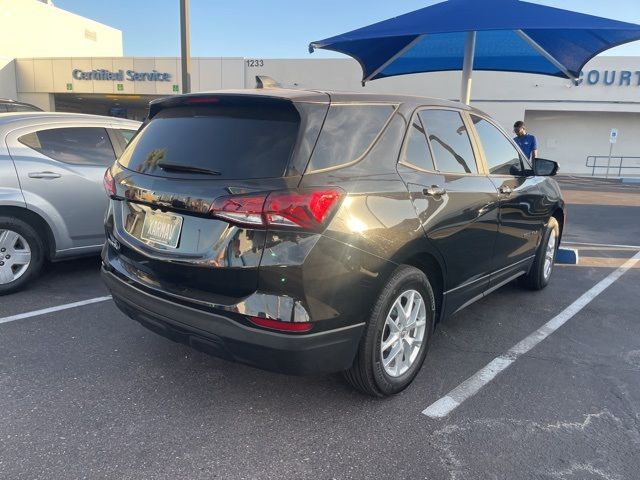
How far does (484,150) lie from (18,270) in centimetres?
434

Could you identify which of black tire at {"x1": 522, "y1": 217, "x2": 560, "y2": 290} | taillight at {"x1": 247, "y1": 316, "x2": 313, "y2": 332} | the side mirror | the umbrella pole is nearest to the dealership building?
the umbrella pole

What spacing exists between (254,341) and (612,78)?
1226 inches

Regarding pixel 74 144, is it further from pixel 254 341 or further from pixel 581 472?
pixel 581 472

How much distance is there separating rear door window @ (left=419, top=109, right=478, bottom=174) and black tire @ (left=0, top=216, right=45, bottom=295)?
3.73 m

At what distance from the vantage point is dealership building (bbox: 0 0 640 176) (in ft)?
90.3

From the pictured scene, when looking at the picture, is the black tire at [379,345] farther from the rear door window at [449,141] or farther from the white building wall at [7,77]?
the white building wall at [7,77]

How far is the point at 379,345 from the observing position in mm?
2812

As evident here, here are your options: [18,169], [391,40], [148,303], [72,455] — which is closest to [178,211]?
[148,303]

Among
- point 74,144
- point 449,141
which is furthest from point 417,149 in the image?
point 74,144

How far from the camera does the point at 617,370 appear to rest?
354cm

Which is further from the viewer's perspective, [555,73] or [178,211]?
[555,73]

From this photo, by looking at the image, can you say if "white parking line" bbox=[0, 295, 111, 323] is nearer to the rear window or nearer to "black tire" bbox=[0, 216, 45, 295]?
"black tire" bbox=[0, 216, 45, 295]

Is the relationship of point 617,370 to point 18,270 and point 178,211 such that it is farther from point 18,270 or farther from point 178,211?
point 18,270

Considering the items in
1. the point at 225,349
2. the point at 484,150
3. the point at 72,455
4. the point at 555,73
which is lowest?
the point at 72,455
